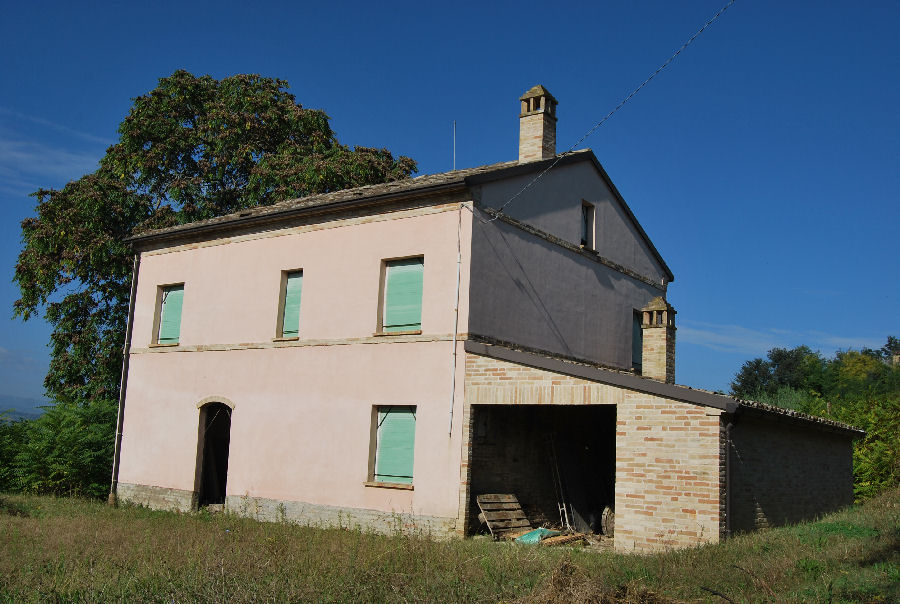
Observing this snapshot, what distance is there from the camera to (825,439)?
52.0 ft

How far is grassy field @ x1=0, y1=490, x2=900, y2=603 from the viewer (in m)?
7.33

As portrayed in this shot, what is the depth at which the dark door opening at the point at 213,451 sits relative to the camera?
1756 cm

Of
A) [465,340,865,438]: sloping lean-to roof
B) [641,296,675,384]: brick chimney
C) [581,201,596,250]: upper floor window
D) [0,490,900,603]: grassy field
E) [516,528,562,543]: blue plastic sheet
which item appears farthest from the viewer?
[581,201,596,250]: upper floor window

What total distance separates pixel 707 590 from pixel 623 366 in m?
11.0

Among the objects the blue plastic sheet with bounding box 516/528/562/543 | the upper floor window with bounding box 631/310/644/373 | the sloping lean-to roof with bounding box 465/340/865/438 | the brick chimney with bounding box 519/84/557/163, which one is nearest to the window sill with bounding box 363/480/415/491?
the blue plastic sheet with bounding box 516/528/562/543

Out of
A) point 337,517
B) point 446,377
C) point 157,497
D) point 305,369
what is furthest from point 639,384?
point 157,497

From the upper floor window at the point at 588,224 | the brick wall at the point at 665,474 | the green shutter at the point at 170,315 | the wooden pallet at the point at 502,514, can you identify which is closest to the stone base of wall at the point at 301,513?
the wooden pallet at the point at 502,514

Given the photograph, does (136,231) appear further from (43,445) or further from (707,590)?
(707,590)

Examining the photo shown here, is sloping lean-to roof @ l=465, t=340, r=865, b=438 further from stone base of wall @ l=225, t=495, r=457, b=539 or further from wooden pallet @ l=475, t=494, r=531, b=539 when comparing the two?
stone base of wall @ l=225, t=495, r=457, b=539

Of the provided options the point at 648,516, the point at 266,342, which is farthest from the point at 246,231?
the point at 648,516

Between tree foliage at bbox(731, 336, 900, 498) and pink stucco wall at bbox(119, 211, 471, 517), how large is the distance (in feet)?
37.1

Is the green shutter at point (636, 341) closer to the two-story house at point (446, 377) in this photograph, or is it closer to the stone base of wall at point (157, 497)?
the two-story house at point (446, 377)

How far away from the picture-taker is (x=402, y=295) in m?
14.7

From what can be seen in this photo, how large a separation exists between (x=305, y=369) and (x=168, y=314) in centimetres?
532
